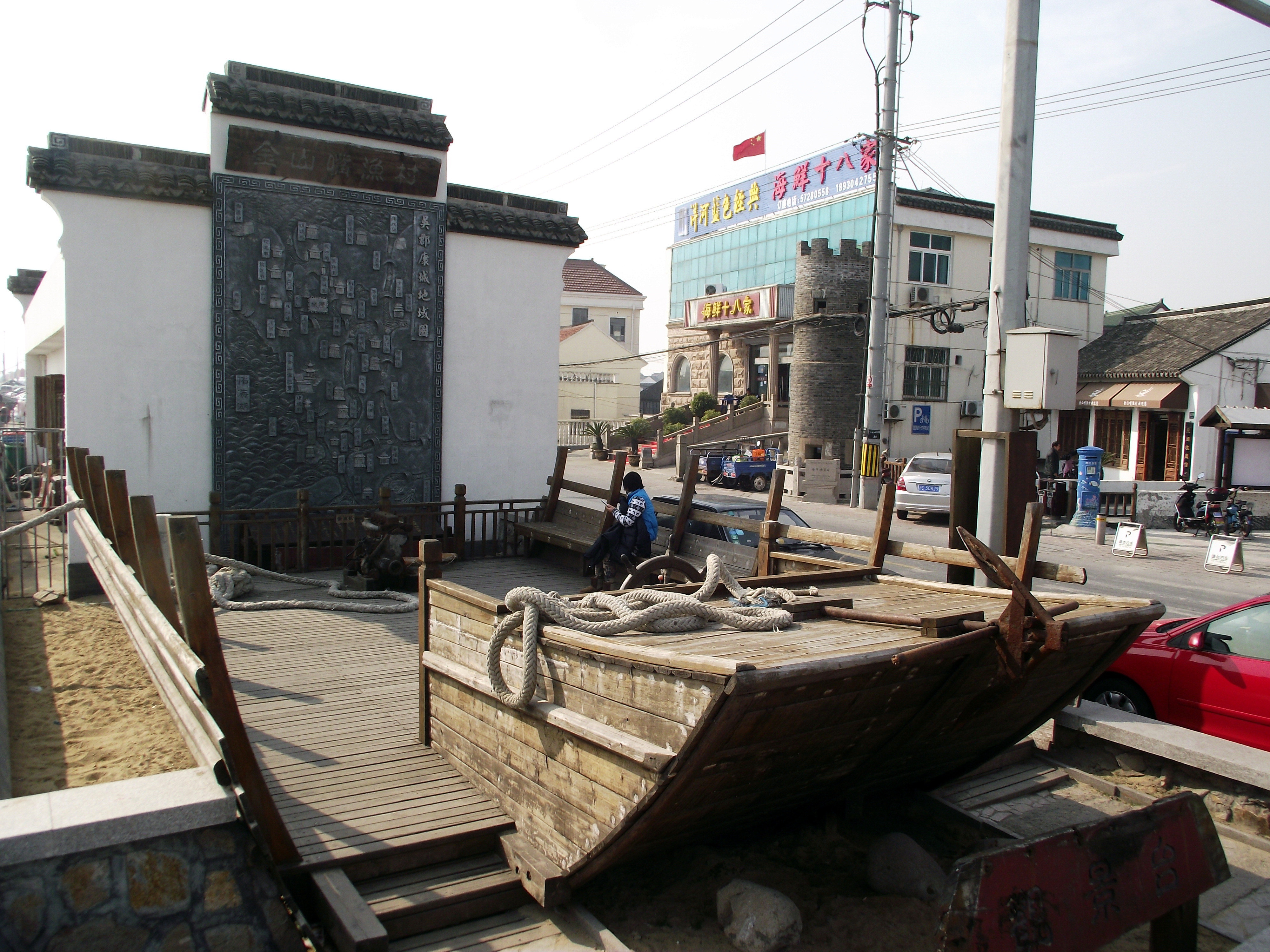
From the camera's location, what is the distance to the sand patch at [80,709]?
494cm

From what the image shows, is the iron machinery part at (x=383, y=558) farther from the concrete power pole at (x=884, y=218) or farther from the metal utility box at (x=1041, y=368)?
the concrete power pole at (x=884, y=218)

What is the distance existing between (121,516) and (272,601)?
264cm

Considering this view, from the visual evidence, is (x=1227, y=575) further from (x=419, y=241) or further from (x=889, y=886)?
(x=419, y=241)

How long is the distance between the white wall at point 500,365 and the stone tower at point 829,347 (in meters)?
18.5

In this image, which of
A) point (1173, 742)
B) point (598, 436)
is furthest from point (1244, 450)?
point (598, 436)

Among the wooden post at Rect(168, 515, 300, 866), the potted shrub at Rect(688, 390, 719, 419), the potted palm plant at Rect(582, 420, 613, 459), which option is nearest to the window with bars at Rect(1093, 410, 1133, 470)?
the potted shrub at Rect(688, 390, 719, 419)

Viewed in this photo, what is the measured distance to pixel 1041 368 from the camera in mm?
6730

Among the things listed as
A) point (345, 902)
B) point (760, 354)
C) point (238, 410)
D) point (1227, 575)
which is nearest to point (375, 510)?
point (238, 410)

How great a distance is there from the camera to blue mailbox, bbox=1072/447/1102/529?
1845 cm

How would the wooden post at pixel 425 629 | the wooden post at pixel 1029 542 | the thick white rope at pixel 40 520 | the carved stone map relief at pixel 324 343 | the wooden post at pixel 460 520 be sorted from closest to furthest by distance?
the wooden post at pixel 425 629 < the wooden post at pixel 1029 542 < the thick white rope at pixel 40 520 < the carved stone map relief at pixel 324 343 < the wooden post at pixel 460 520

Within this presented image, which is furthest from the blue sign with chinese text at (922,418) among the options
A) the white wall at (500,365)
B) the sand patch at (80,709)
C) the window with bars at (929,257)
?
the sand patch at (80,709)

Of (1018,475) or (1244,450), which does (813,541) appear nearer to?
(1018,475)

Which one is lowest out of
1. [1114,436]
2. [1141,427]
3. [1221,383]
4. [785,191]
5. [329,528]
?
[329,528]

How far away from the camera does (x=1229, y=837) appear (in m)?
5.38
